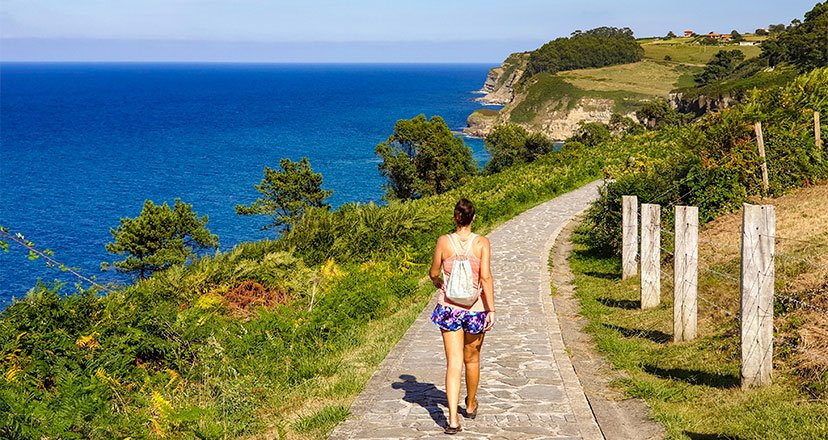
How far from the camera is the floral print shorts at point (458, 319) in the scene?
6152 mm

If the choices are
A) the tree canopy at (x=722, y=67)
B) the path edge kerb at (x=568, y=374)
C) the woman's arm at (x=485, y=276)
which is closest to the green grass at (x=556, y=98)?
the tree canopy at (x=722, y=67)

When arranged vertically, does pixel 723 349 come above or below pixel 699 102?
below

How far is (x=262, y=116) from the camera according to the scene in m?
167

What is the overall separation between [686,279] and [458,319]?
3798mm

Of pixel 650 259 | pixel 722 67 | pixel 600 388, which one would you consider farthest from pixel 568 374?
pixel 722 67

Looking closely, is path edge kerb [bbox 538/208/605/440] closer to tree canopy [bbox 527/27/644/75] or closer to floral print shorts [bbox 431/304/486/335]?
floral print shorts [bbox 431/304/486/335]

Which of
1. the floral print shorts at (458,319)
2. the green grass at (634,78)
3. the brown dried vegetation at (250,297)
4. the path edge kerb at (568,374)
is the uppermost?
the green grass at (634,78)

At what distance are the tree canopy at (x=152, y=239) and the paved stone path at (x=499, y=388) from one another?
23095 millimetres

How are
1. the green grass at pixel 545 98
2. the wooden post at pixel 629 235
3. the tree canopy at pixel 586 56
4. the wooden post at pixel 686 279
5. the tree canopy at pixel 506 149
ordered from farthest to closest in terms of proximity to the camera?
the tree canopy at pixel 586 56
the green grass at pixel 545 98
the tree canopy at pixel 506 149
the wooden post at pixel 629 235
the wooden post at pixel 686 279

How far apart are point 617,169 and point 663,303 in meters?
19.0

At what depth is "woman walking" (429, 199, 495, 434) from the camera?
6.10m

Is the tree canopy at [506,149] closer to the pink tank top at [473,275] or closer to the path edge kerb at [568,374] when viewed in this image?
the path edge kerb at [568,374]

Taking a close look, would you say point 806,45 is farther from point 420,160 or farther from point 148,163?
point 148,163

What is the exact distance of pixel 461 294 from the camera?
607cm
